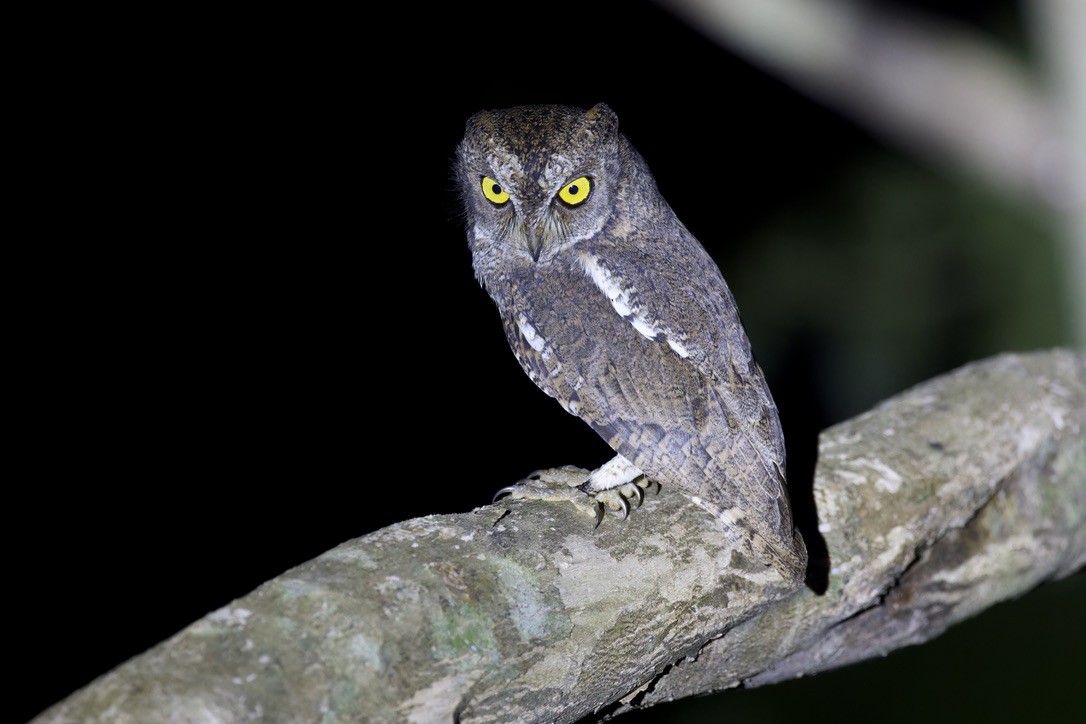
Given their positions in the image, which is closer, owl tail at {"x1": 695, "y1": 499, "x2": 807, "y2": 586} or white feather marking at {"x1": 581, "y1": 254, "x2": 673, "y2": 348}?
owl tail at {"x1": 695, "y1": 499, "x2": 807, "y2": 586}

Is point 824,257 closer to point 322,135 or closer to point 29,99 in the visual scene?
point 322,135

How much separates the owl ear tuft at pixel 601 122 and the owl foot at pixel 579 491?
2.71ft

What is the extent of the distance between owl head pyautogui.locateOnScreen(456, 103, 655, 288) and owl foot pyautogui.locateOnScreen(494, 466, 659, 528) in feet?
1.74

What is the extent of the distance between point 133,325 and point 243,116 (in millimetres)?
856

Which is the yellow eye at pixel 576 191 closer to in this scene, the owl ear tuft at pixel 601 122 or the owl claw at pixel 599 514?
the owl ear tuft at pixel 601 122

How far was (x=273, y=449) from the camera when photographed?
3.67 m

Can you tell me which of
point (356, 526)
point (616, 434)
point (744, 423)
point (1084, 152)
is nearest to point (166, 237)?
point (356, 526)

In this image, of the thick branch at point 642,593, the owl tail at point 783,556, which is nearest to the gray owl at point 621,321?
the owl tail at point 783,556

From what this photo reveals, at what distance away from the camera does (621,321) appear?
7.64 feet

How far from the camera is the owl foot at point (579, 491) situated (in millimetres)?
2207

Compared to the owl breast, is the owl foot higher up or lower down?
lower down

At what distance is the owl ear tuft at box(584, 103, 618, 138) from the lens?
2371 millimetres

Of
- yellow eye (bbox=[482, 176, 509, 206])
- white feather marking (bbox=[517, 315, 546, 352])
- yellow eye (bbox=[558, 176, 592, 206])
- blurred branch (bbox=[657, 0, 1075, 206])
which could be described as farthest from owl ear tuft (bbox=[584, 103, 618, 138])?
blurred branch (bbox=[657, 0, 1075, 206])

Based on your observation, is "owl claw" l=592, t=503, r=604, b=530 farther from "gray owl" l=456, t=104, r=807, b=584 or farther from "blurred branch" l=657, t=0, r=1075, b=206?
"blurred branch" l=657, t=0, r=1075, b=206
